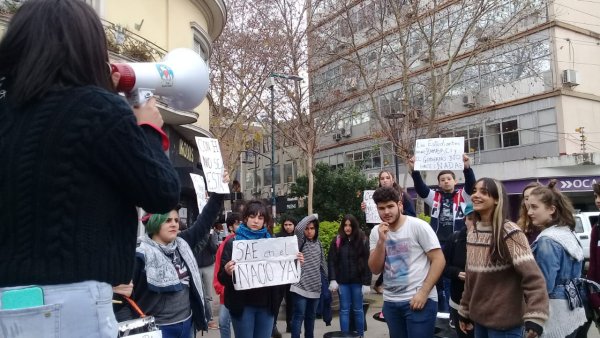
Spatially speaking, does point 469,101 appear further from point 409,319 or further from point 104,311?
point 104,311

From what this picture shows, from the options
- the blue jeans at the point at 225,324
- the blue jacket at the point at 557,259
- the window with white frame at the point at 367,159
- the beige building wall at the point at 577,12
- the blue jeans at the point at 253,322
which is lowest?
the blue jeans at the point at 225,324

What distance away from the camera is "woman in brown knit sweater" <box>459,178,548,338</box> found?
12.2ft

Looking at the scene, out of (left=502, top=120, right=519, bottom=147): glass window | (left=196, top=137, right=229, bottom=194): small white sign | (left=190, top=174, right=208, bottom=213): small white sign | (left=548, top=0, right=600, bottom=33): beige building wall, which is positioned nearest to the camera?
(left=196, top=137, right=229, bottom=194): small white sign

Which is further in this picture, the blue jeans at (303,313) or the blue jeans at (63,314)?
the blue jeans at (303,313)

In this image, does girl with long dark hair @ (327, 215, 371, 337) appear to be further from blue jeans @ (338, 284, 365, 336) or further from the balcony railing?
the balcony railing

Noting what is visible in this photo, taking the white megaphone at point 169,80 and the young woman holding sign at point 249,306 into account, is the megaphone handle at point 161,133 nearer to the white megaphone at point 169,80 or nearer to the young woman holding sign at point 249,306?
the white megaphone at point 169,80

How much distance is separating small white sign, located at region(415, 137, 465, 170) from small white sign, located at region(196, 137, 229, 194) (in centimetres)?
355

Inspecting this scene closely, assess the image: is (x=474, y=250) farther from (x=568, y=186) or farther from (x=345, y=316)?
(x=568, y=186)

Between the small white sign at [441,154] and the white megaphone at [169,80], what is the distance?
571 centimetres

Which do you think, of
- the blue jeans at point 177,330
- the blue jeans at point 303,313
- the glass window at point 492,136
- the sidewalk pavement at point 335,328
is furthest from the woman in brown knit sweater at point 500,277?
the glass window at point 492,136

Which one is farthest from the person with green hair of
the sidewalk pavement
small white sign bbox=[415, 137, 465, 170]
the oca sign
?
the oca sign

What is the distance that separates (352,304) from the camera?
8.00m

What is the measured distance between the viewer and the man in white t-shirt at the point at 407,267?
468 cm

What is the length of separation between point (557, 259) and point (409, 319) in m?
1.31
